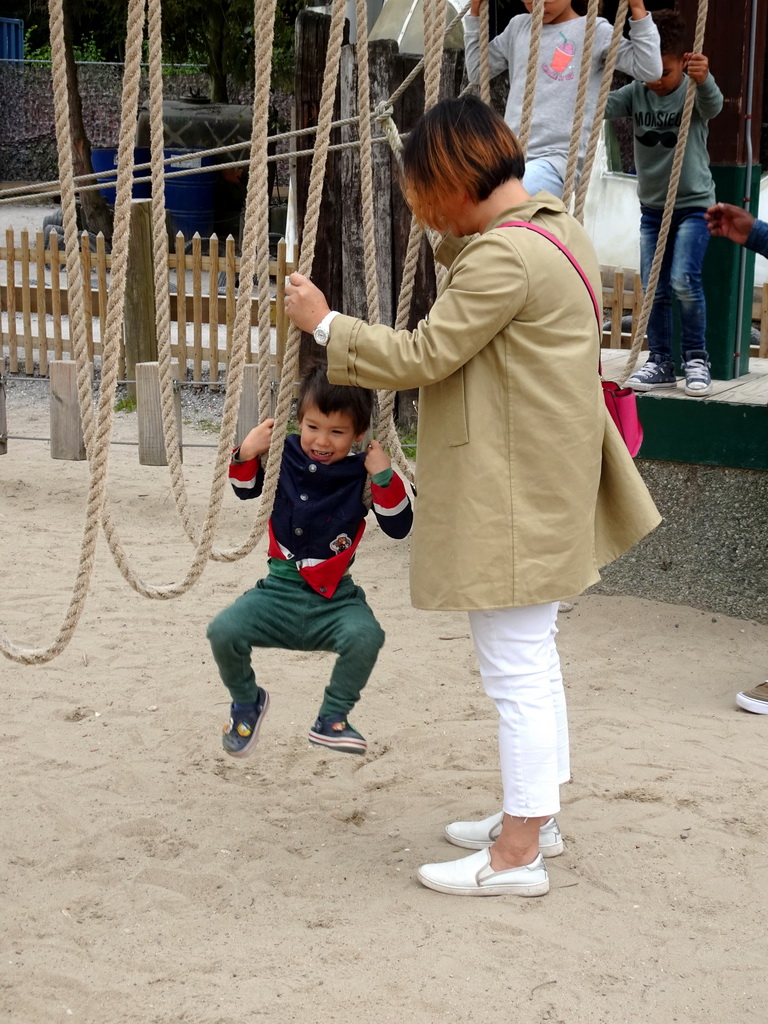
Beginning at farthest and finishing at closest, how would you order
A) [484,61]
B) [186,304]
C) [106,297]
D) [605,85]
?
[186,304] → [106,297] → [605,85] → [484,61]

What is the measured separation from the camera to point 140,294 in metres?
7.74

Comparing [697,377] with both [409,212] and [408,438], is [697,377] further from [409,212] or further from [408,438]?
[408,438]

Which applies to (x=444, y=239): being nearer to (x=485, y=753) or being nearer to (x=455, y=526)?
(x=455, y=526)

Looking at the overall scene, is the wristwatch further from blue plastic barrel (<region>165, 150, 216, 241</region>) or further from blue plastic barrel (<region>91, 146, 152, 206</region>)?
blue plastic barrel (<region>165, 150, 216, 241</region>)

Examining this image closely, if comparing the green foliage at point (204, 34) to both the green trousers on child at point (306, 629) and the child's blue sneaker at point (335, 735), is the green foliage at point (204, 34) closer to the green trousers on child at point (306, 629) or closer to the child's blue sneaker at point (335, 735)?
the green trousers on child at point (306, 629)

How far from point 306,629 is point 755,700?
1785 millimetres

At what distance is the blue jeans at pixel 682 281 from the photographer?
14.8 ft

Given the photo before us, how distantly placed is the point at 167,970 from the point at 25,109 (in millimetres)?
18049

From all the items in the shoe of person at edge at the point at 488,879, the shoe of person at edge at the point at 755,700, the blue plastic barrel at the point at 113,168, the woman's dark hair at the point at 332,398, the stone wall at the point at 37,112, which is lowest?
the shoe of person at edge at the point at 488,879

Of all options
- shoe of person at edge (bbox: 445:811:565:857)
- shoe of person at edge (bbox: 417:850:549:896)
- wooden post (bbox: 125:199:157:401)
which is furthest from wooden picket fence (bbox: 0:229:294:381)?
shoe of person at edge (bbox: 417:850:549:896)

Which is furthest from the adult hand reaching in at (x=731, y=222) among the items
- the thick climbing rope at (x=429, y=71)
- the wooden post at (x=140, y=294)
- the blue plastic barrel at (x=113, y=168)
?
the blue plastic barrel at (x=113, y=168)

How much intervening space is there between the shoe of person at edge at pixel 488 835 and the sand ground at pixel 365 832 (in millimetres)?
41

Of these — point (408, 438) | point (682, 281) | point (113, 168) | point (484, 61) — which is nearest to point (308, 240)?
point (484, 61)

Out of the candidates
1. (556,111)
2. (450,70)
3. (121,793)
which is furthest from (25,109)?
(121,793)
